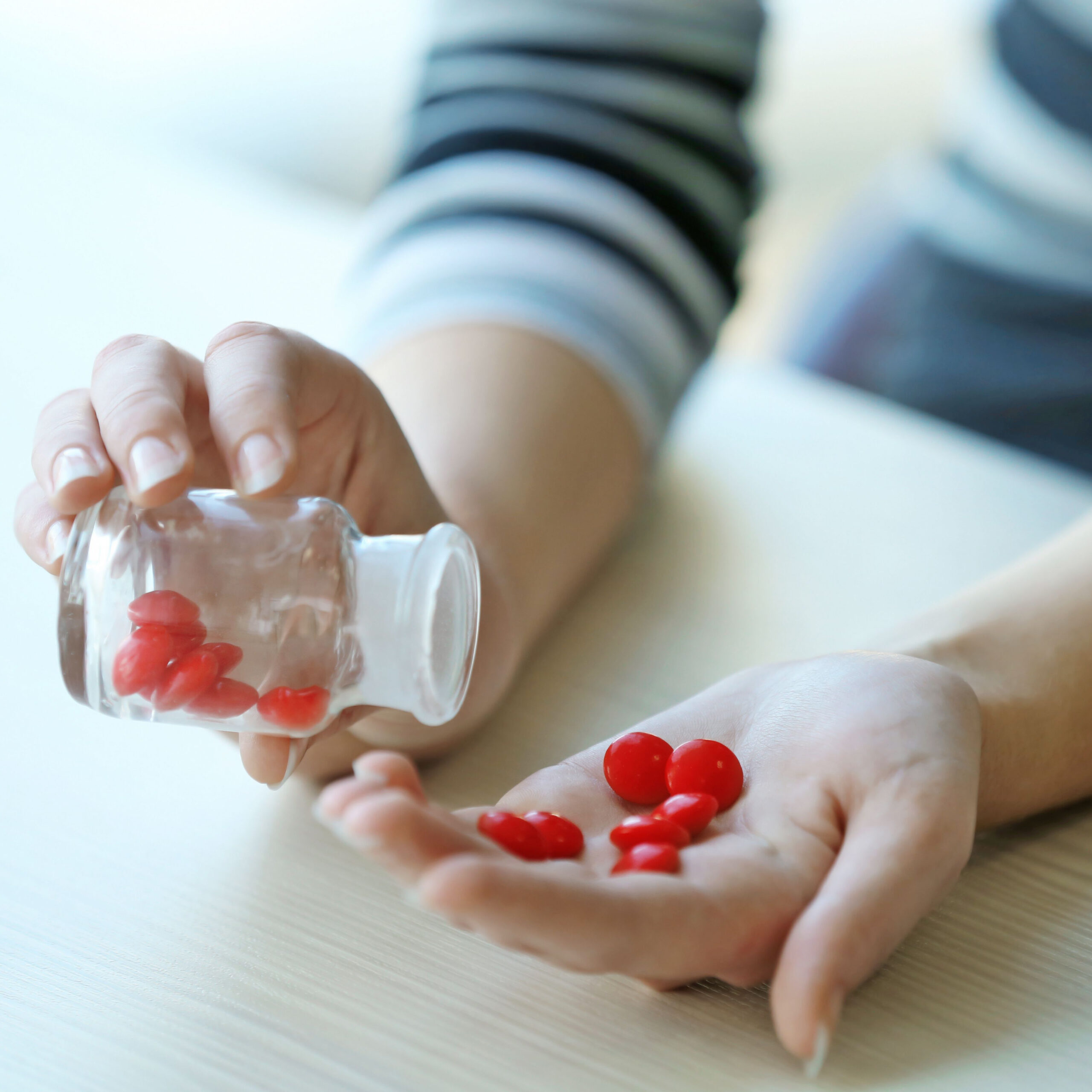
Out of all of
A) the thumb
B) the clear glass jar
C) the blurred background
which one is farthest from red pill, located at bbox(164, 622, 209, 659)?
the blurred background

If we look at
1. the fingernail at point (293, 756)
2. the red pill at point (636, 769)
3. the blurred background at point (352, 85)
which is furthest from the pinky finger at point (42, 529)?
the blurred background at point (352, 85)

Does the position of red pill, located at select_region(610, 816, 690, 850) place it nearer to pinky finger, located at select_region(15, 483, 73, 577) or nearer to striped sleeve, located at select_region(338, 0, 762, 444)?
pinky finger, located at select_region(15, 483, 73, 577)

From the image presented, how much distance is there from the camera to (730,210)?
86 centimetres

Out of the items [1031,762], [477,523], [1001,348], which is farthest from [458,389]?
[1001,348]

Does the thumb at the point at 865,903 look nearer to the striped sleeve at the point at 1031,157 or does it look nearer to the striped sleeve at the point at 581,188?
the striped sleeve at the point at 581,188

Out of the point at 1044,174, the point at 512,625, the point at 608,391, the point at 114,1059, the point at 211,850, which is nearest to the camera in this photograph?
the point at 114,1059

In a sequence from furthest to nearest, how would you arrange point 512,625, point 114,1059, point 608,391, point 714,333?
point 714,333 → point 608,391 → point 512,625 → point 114,1059

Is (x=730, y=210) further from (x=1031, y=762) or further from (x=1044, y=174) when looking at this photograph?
(x=1031, y=762)

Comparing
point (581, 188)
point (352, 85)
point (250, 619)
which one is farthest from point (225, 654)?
Answer: point (352, 85)

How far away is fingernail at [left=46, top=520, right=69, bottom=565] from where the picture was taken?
432mm

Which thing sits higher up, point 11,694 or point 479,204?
point 479,204

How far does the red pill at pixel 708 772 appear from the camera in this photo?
1.34 feet

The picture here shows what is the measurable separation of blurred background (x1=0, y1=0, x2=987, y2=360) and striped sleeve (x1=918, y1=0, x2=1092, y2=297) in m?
0.66

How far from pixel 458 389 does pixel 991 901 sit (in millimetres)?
375
